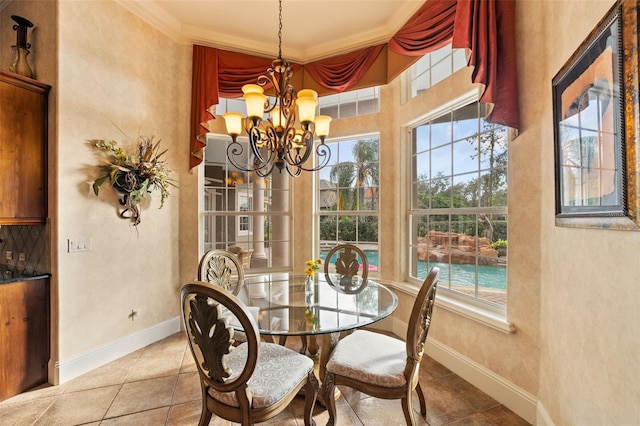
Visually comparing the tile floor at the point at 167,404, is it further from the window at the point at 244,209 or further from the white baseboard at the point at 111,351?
the window at the point at 244,209

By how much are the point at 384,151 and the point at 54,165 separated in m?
3.04

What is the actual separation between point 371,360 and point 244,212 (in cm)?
249

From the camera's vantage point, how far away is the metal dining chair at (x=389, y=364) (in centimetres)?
148

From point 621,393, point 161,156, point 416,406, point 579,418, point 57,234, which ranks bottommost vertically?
point 416,406

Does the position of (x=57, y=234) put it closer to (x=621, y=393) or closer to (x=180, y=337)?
(x=180, y=337)

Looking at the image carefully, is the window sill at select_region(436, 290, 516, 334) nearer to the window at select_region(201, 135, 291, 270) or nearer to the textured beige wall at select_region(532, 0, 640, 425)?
the textured beige wall at select_region(532, 0, 640, 425)

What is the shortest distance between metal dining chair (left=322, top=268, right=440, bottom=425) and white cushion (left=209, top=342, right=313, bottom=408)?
7.8 inches

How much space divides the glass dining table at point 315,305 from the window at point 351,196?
0.89m

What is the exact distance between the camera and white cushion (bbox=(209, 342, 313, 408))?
1.36 metres

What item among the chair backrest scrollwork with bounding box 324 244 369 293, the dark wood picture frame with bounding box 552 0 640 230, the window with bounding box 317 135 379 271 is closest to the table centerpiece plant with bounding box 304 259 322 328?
the chair backrest scrollwork with bounding box 324 244 369 293

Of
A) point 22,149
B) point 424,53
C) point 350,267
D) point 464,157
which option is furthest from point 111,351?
point 424,53

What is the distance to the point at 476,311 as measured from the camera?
218 centimetres

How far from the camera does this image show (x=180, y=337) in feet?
9.97

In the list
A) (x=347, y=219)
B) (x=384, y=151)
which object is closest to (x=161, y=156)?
(x=347, y=219)
